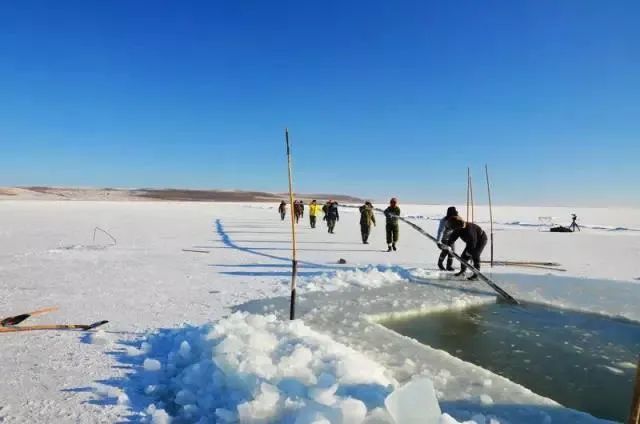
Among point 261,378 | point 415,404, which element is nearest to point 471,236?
point 261,378

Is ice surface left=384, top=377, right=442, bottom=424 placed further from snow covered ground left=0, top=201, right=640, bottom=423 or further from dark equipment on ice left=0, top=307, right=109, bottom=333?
dark equipment on ice left=0, top=307, right=109, bottom=333

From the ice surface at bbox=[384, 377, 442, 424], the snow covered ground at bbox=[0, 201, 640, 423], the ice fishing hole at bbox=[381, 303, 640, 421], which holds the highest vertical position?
the ice surface at bbox=[384, 377, 442, 424]

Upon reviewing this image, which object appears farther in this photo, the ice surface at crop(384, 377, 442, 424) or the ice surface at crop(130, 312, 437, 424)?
the ice surface at crop(130, 312, 437, 424)

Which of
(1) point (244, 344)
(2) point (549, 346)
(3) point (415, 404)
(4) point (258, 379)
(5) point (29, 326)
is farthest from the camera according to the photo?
(5) point (29, 326)

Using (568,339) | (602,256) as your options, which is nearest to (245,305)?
(568,339)

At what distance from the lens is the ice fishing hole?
3.46 m

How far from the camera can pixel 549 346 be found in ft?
14.7

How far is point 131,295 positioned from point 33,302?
1185 mm

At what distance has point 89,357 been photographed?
385 cm

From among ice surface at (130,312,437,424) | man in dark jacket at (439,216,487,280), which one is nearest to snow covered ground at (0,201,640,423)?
ice surface at (130,312,437,424)

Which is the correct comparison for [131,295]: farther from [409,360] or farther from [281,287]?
[409,360]

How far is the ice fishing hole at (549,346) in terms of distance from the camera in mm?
3459

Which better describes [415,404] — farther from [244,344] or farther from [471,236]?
[471,236]

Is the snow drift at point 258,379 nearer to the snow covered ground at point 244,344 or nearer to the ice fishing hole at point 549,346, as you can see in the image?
the snow covered ground at point 244,344
